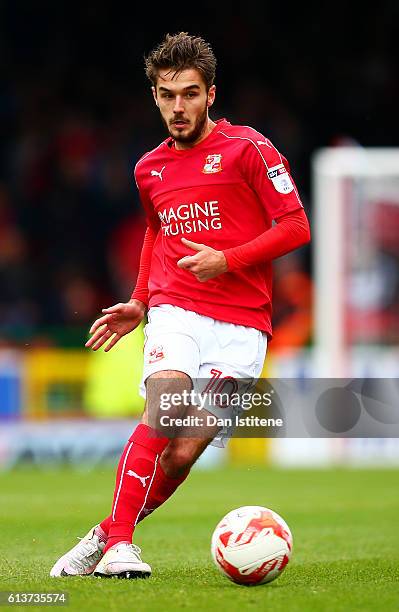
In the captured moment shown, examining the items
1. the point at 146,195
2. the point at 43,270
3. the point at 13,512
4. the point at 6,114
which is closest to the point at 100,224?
the point at 43,270

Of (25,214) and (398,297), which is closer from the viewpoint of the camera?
(398,297)

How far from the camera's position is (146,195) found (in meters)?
5.51

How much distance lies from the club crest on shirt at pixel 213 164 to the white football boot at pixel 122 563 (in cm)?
156

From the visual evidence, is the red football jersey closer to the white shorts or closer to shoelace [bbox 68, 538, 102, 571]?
the white shorts

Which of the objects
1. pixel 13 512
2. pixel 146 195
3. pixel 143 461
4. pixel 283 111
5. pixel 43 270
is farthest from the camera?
pixel 283 111

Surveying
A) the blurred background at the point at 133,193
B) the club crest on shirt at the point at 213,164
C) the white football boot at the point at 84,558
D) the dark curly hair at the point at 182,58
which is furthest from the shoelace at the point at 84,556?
the blurred background at the point at 133,193

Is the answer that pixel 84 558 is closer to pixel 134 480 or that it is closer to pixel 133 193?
pixel 134 480

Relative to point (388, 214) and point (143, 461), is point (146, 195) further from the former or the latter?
point (388, 214)

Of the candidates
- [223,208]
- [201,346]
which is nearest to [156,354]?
[201,346]

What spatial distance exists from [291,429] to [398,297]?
6.04 ft

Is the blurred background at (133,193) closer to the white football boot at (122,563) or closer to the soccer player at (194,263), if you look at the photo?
the soccer player at (194,263)

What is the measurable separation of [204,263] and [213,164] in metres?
0.51

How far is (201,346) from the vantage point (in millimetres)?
5211

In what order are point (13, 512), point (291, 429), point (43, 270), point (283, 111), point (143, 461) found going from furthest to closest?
point (283, 111)
point (43, 270)
point (291, 429)
point (13, 512)
point (143, 461)
